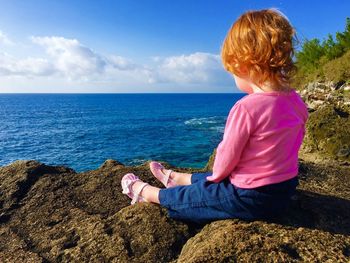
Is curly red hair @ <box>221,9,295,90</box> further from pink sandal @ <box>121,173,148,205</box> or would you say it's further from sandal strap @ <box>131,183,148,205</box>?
pink sandal @ <box>121,173,148,205</box>

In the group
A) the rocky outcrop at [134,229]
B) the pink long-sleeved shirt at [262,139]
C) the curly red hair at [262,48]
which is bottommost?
the rocky outcrop at [134,229]

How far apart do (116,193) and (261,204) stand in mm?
2957

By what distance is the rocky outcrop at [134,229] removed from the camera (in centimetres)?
388

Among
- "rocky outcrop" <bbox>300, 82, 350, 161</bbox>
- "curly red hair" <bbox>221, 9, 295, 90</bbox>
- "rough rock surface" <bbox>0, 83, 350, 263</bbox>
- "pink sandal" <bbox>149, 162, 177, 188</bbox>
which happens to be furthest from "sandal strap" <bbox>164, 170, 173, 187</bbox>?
"rocky outcrop" <bbox>300, 82, 350, 161</bbox>

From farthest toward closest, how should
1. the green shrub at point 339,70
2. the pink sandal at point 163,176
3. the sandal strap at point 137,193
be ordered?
1. the green shrub at point 339,70
2. the pink sandal at point 163,176
3. the sandal strap at point 137,193

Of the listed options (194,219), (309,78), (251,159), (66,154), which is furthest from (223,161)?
(66,154)

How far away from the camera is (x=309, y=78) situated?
22016 millimetres

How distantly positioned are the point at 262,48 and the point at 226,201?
196 cm

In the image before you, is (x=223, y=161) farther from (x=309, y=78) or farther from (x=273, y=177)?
(x=309, y=78)

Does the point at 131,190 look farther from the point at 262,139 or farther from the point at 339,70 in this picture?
the point at 339,70

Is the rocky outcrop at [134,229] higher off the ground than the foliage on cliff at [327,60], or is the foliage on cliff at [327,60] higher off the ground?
the foliage on cliff at [327,60]

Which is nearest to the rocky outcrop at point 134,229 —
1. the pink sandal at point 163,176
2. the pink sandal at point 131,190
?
the pink sandal at point 131,190

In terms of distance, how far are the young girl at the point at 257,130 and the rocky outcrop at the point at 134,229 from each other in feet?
1.02

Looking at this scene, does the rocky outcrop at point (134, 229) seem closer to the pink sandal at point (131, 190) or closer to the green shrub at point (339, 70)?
the pink sandal at point (131, 190)
